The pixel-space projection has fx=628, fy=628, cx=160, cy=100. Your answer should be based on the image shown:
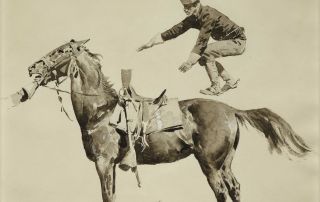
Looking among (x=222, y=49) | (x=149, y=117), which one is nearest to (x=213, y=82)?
(x=222, y=49)

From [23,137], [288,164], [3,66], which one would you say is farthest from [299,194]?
[3,66]

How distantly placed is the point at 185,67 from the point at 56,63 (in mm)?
446

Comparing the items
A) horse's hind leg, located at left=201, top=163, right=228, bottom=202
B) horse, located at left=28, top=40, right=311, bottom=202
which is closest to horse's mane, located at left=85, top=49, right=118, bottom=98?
horse, located at left=28, top=40, right=311, bottom=202

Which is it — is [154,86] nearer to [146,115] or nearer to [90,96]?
[146,115]

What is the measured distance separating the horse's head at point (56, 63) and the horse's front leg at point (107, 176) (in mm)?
336

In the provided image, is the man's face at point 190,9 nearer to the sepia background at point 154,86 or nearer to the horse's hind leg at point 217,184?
the sepia background at point 154,86

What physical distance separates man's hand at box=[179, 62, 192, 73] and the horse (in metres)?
0.12

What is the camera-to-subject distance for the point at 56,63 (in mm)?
2168

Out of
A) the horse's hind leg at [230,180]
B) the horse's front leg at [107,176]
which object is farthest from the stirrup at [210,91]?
the horse's front leg at [107,176]

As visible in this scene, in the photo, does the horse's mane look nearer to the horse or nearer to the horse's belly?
the horse

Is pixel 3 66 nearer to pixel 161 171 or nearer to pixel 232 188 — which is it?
pixel 161 171

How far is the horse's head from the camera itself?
2.17 m

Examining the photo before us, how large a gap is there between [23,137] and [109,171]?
1.12ft

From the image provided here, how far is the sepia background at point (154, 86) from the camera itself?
211 cm
